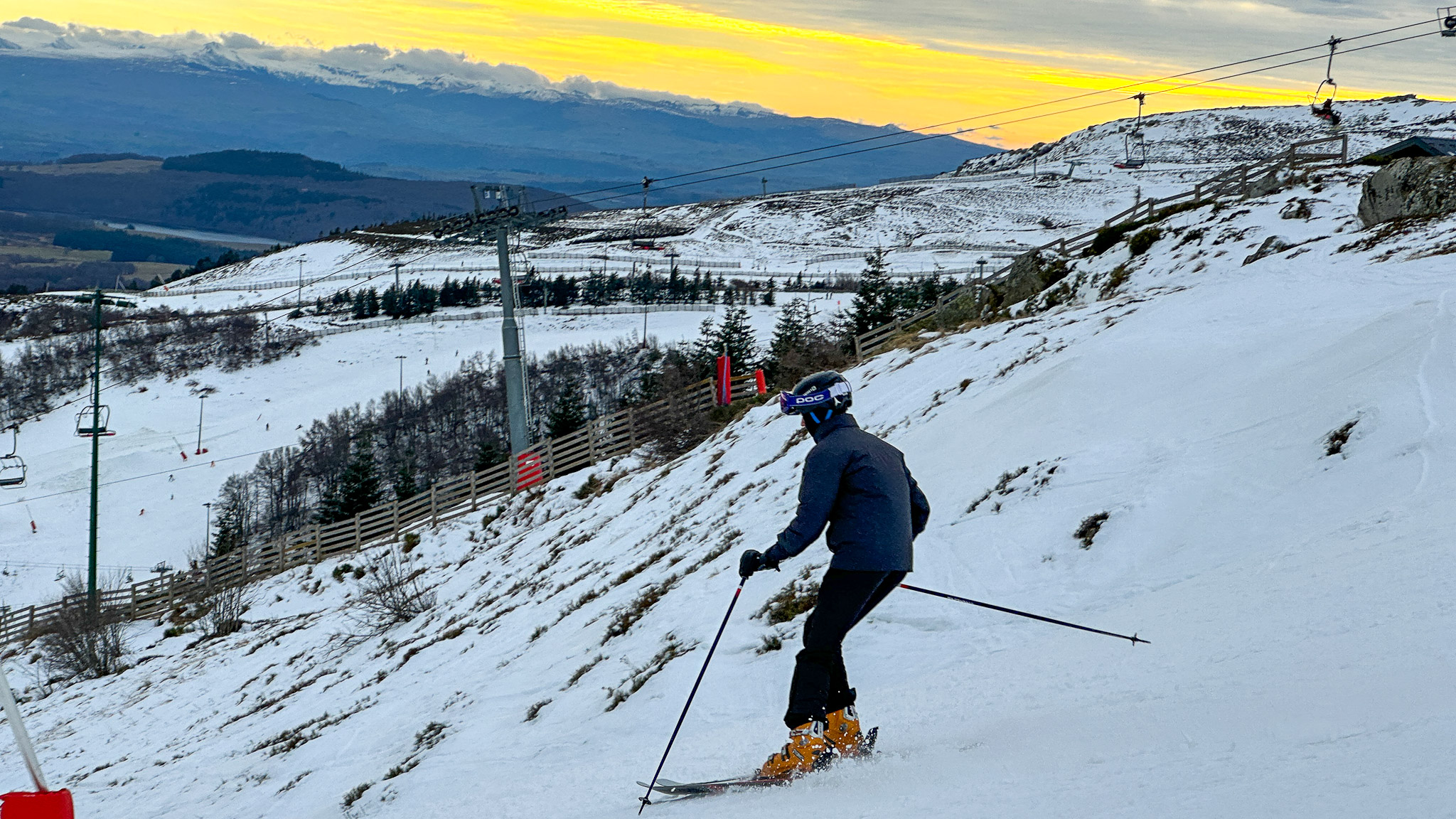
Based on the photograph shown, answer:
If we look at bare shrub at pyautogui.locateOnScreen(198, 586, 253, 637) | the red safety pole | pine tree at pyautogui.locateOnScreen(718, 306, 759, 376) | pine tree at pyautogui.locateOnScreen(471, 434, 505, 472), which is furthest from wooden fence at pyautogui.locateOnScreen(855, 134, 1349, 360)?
pine tree at pyautogui.locateOnScreen(471, 434, 505, 472)

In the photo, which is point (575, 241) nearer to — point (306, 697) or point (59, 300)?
point (59, 300)

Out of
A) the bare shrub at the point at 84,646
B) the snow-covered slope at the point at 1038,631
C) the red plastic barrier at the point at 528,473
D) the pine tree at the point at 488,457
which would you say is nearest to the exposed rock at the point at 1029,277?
the snow-covered slope at the point at 1038,631

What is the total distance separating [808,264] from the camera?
144125 mm

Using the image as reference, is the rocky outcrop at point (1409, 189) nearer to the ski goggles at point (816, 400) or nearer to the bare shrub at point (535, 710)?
the bare shrub at point (535, 710)

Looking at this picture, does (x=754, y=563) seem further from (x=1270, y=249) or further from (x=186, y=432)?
(x=186, y=432)

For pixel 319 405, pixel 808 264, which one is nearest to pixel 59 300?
pixel 319 405

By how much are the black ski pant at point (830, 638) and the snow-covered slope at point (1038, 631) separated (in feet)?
1.33

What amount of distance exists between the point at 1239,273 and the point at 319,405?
7331 cm

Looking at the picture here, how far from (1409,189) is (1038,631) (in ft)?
58.8

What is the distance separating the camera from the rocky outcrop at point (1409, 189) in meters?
20.0

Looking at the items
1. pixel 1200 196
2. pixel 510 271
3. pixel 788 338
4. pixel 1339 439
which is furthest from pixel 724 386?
pixel 1339 439

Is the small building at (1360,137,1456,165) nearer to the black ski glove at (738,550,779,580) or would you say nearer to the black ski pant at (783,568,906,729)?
the black ski pant at (783,568,906,729)

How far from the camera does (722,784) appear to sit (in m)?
6.29

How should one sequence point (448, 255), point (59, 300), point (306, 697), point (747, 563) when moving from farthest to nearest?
point (448, 255) < point (59, 300) < point (306, 697) < point (747, 563)
